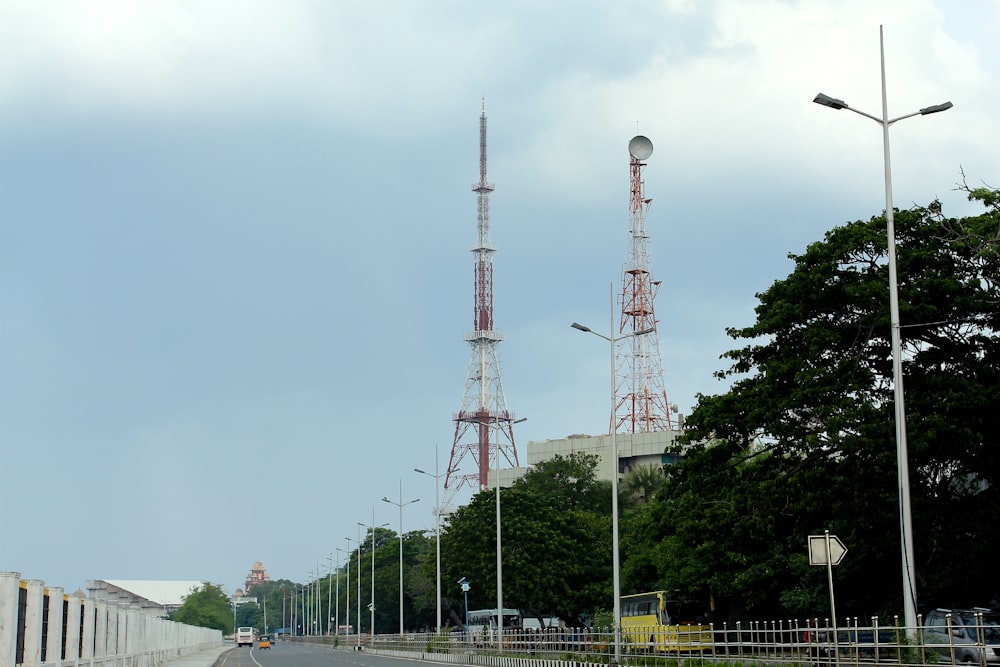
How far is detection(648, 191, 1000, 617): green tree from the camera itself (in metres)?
35.5

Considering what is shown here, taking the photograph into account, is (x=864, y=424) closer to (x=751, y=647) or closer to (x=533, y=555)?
(x=751, y=647)

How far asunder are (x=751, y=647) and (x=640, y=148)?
6656 cm

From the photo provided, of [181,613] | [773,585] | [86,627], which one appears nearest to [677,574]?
[773,585]

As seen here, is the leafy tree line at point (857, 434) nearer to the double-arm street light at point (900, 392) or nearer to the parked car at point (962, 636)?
the parked car at point (962, 636)

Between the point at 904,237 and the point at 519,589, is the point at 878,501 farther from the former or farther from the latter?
the point at 519,589

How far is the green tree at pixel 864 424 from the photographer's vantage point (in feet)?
116

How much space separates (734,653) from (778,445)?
25.6ft

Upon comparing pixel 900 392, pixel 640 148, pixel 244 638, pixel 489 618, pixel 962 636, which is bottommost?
pixel 244 638

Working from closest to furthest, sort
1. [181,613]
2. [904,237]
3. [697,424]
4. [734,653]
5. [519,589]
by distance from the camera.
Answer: [734,653], [904,237], [697,424], [519,589], [181,613]

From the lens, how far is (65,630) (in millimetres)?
27078

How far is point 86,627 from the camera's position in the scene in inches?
1158

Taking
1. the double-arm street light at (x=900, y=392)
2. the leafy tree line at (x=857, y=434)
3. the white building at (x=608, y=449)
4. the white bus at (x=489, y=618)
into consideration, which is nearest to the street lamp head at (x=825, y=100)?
the double-arm street light at (x=900, y=392)

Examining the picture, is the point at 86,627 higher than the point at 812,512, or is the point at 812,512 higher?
the point at 812,512

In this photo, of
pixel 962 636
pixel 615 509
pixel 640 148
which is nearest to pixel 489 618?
Result: pixel 640 148
